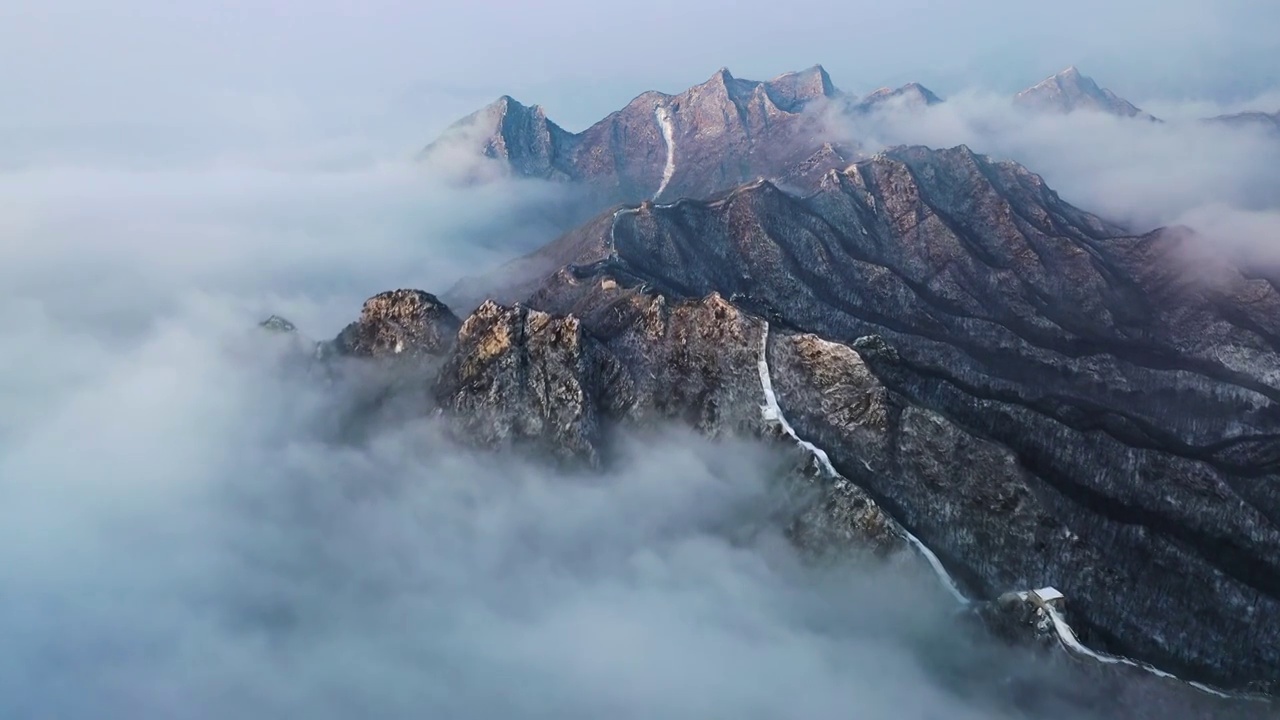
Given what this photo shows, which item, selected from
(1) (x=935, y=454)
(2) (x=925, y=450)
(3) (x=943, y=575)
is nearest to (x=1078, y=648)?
(3) (x=943, y=575)

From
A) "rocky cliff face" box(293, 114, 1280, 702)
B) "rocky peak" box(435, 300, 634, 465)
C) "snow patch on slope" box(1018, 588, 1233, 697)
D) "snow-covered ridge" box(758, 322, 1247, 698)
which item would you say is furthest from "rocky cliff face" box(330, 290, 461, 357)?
"snow patch on slope" box(1018, 588, 1233, 697)

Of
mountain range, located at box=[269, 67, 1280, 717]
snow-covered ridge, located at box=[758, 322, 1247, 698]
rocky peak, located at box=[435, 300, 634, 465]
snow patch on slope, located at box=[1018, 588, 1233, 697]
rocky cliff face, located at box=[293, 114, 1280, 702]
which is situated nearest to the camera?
snow patch on slope, located at box=[1018, 588, 1233, 697]

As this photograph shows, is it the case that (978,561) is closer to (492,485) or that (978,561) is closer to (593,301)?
(492,485)

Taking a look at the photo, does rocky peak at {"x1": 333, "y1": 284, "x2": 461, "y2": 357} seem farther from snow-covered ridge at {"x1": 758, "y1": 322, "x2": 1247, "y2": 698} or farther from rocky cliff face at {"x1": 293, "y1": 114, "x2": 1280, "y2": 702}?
snow-covered ridge at {"x1": 758, "y1": 322, "x2": 1247, "y2": 698}

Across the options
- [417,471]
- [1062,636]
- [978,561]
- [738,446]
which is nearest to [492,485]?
[417,471]

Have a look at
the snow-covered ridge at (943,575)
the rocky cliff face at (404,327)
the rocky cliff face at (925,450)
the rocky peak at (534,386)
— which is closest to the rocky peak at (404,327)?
the rocky cliff face at (404,327)

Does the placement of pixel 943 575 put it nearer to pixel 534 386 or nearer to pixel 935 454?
pixel 935 454
